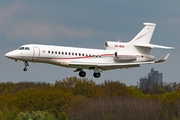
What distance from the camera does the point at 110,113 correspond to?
477ft

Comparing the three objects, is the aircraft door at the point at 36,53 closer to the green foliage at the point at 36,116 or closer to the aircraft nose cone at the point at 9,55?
the aircraft nose cone at the point at 9,55

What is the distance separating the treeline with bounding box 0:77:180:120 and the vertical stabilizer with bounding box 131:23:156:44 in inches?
1557

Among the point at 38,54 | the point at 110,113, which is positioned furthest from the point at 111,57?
the point at 110,113

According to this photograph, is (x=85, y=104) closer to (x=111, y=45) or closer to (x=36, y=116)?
(x=36, y=116)

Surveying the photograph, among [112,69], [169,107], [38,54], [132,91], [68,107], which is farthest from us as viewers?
[132,91]

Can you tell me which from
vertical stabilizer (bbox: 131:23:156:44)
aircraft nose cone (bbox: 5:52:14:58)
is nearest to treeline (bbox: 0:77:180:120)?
vertical stabilizer (bbox: 131:23:156:44)

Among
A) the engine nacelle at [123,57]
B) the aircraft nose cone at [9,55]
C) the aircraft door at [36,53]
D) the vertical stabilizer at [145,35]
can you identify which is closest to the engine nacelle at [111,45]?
the engine nacelle at [123,57]

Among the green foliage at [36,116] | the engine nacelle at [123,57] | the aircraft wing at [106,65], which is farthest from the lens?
the green foliage at [36,116]

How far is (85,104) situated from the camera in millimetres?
156125

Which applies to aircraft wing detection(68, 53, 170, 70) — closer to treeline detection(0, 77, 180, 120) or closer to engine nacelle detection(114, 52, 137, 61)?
engine nacelle detection(114, 52, 137, 61)

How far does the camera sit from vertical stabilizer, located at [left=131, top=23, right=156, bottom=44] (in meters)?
92.9

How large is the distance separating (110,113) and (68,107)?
52.5ft

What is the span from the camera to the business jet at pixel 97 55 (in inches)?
3334

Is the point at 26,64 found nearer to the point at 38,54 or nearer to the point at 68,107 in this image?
the point at 38,54
